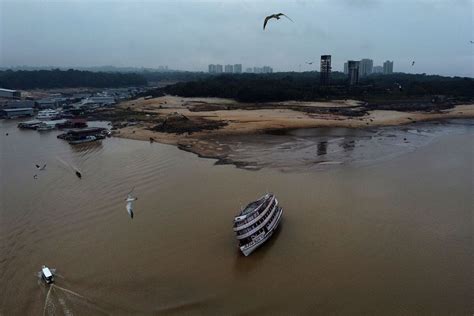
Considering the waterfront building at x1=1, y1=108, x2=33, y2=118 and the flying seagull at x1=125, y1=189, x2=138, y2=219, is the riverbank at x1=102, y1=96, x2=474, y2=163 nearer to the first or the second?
the flying seagull at x1=125, y1=189, x2=138, y2=219

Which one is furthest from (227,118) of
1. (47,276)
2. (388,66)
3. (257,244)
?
(388,66)

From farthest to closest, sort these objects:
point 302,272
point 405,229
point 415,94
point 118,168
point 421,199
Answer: point 415,94 → point 118,168 → point 421,199 → point 405,229 → point 302,272

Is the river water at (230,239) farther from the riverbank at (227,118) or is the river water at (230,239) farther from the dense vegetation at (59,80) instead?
the dense vegetation at (59,80)

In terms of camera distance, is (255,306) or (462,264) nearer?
(255,306)

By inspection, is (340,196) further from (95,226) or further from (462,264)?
(95,226)

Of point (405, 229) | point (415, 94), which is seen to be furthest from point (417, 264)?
point (415, 94)
